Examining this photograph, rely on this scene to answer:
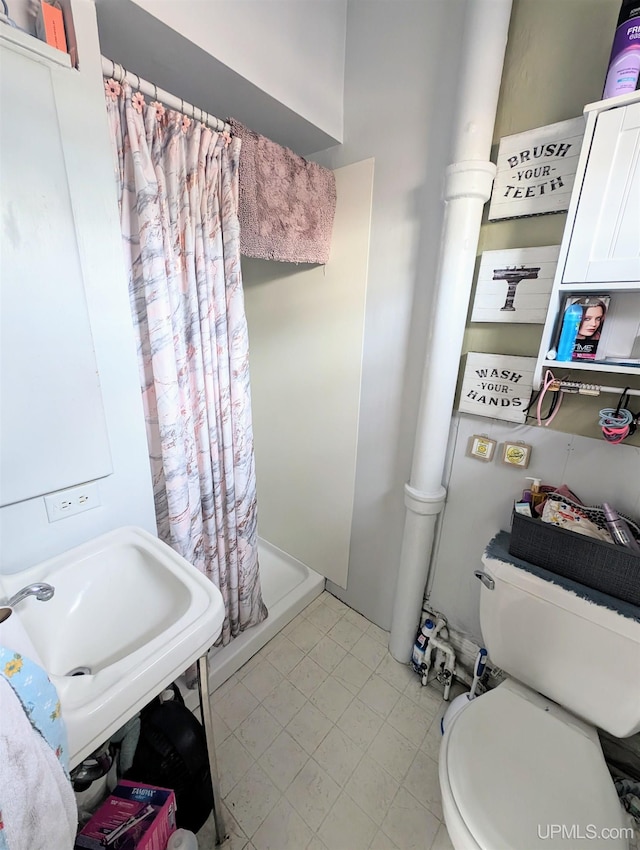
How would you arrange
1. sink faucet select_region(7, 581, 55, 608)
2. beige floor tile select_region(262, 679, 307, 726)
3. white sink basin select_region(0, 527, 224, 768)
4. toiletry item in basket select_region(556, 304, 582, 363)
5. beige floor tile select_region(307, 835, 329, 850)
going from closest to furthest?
1. white sink basin select_region(0, 527, 224, 768)
2. sink faucet select_region(7, 581, 55, 608)
3. toiletry item in basket select_region(556, 304, 582, 363)
4. beige floor tile select_region(307, 835, 329, 850)
5. beige floor tile select_region(262, 679, 307, 726)

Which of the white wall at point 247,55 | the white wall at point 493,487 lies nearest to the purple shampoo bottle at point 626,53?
the white wall at point 493,487

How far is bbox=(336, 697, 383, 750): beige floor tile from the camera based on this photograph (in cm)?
130

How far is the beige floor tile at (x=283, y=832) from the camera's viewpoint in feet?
3.39

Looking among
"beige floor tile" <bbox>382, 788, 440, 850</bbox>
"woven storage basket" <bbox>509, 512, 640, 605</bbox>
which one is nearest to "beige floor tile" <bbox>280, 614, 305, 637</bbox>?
"beige floor tile" <bbox>382, 788, 440, 850</bbox>

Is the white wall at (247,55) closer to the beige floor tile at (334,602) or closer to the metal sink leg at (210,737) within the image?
the metal sink leg at (210,737)

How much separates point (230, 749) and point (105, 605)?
0.85 m

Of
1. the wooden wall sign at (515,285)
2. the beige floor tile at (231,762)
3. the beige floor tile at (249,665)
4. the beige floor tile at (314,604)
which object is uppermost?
the wooden wall sign at (515,285)

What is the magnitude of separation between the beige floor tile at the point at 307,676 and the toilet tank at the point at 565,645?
30.4 inches

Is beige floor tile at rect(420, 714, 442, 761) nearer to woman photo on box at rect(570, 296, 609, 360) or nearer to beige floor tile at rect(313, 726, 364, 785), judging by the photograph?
beige floor tile at rect(313, 726, 364, 785)

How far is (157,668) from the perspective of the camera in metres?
0.65

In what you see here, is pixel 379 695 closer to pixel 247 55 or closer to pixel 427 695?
pixel 427 695

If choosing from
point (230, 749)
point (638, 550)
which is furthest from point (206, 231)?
point (230, 749)

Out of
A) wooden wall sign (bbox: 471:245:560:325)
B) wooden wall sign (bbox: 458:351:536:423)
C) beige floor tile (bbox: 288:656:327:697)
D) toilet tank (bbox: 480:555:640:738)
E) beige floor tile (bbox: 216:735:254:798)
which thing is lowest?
beige floor tile (bbox: 216:735:254:798)

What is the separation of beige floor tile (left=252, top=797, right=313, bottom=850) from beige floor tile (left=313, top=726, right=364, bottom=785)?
16 centimetres
